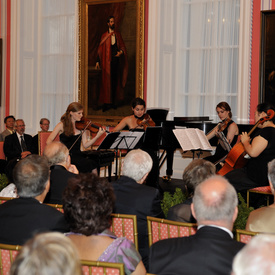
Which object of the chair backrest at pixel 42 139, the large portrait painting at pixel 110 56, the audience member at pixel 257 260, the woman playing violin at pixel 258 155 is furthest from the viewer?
the large portrait painting at pixel 110 56

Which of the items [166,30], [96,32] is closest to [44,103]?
[96,32]

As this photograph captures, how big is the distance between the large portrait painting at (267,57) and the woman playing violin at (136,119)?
2.04 m

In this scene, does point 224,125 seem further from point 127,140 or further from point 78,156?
point 78,156

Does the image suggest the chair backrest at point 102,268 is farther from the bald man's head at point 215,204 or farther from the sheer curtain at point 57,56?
the sheer curtain at point 57,56

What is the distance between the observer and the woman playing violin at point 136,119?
24.1ft

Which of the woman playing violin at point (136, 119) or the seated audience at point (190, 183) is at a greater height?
the woman playing violin at point (136, 119)

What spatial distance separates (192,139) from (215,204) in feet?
14.6

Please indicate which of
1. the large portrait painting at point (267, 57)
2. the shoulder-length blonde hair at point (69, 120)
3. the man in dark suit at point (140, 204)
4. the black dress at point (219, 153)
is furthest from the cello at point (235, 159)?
the large portrait painting at point (267, 57)

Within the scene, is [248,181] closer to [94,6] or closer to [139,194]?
[139,194]

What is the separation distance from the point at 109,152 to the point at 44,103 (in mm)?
4133

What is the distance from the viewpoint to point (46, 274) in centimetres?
120

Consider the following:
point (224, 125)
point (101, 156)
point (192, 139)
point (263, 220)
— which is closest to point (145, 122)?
point (101, 156)

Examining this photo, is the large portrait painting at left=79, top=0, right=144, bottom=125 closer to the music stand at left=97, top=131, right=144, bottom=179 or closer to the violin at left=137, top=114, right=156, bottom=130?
the violin at left=137, top=114, right=156, bottom=130

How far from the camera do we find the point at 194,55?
899cm
